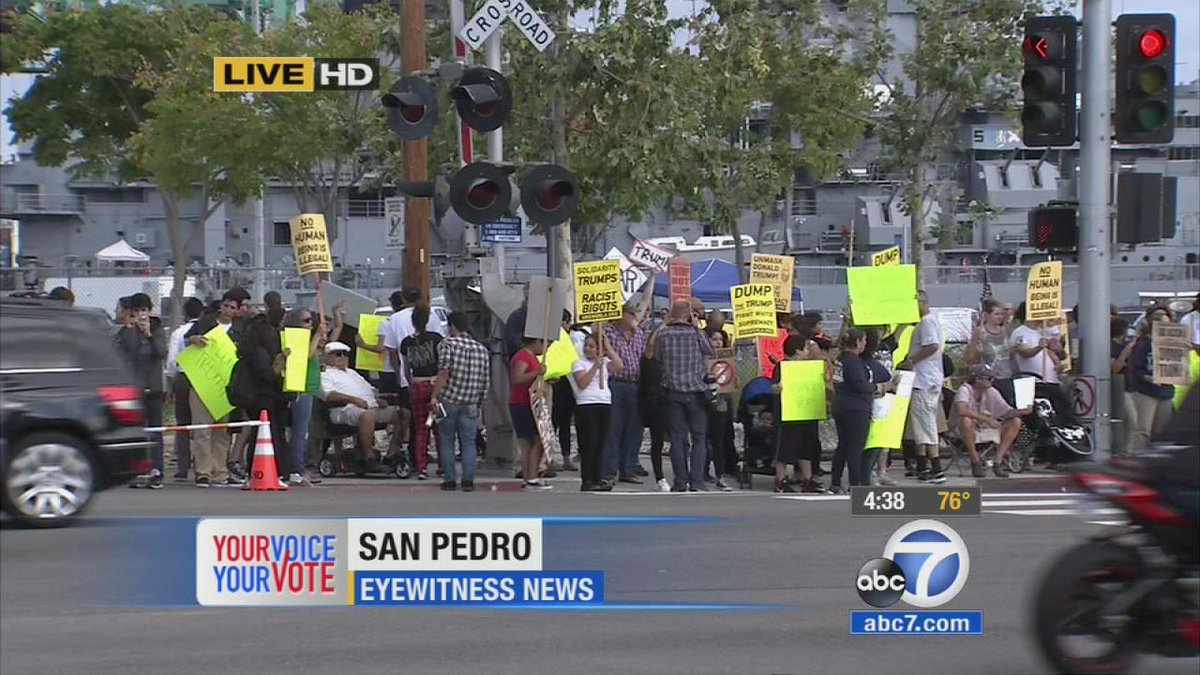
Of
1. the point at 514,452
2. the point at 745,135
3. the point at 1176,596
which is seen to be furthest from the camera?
the point at 745,135

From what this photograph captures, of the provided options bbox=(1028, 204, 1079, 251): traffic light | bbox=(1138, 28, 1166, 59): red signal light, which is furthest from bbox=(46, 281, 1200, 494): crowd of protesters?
bbox=(1138, 28, 1166, 59): red signal light

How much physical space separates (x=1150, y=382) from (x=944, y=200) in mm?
16745

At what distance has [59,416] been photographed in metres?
6.19

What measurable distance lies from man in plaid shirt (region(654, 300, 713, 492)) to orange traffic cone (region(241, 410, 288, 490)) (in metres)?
3.68

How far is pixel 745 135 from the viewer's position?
124ft

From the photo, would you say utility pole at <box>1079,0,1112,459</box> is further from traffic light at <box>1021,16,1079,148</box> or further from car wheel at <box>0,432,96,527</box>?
car wheel at <box>0,432,96,527</box>

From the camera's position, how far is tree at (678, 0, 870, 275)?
27.4m

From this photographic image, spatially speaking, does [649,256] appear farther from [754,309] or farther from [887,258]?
[754,309]

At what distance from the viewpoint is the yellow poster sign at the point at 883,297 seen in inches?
639

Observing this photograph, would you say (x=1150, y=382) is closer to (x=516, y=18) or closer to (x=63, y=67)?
(x=516, y=18)

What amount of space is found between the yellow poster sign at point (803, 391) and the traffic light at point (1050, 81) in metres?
4.29

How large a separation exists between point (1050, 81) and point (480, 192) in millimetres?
4261

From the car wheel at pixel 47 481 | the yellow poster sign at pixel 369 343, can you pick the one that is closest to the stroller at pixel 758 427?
the yellow poster sign at pixel 369 343

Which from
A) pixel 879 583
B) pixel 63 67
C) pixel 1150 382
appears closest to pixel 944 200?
pixel 1150 382
